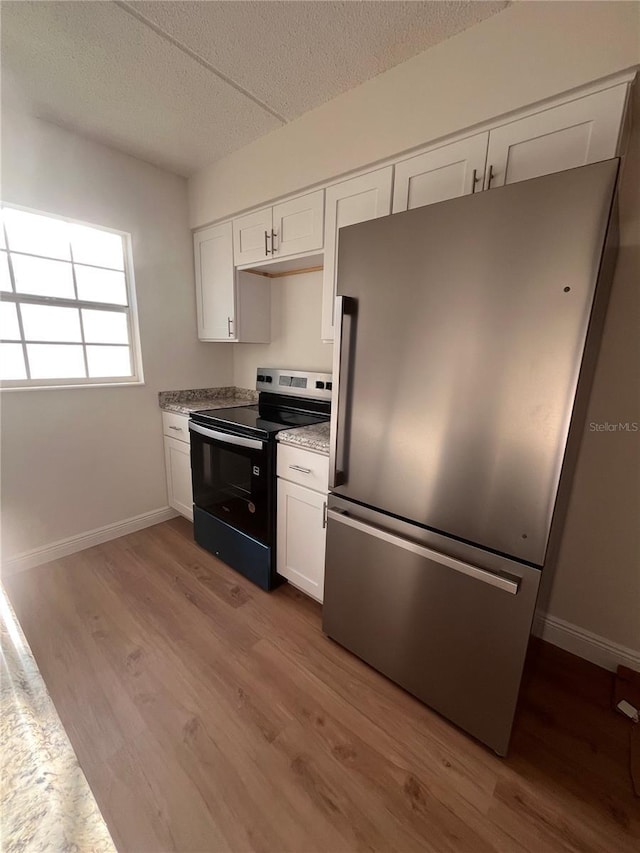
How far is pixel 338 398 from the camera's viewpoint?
1426 mm

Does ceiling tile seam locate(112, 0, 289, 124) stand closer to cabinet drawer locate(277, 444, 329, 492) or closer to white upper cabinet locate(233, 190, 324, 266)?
white upper cabinet locate(233, 190, 324, 266)

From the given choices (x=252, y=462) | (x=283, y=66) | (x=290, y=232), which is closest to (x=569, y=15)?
(x=283, y=66)

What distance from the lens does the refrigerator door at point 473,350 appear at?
0.93m

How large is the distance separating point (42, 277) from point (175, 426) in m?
1.19

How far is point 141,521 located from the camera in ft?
8.88

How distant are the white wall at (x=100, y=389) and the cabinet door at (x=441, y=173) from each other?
178 cm

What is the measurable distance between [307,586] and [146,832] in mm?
1006

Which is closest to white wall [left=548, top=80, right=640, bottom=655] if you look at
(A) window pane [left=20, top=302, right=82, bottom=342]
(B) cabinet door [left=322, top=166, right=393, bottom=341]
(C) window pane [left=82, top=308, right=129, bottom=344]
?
(B) cabinet door [left=322, top=166, right=393, bottom=341]

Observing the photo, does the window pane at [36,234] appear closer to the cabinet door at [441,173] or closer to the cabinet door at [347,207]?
the cabinet door at [347,207]

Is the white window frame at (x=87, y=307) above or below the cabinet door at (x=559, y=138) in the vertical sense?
below

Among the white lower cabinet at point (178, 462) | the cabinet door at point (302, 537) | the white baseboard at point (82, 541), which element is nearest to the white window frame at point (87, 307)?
the white lower cabinet at point (178, 462)

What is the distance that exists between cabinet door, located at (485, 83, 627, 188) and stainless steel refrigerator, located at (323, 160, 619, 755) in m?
0.41

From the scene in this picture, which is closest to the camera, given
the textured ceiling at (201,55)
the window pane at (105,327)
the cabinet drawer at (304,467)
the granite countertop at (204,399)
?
the textured ceiling at (201,55)

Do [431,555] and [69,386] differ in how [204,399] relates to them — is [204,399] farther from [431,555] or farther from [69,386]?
[431,555]
